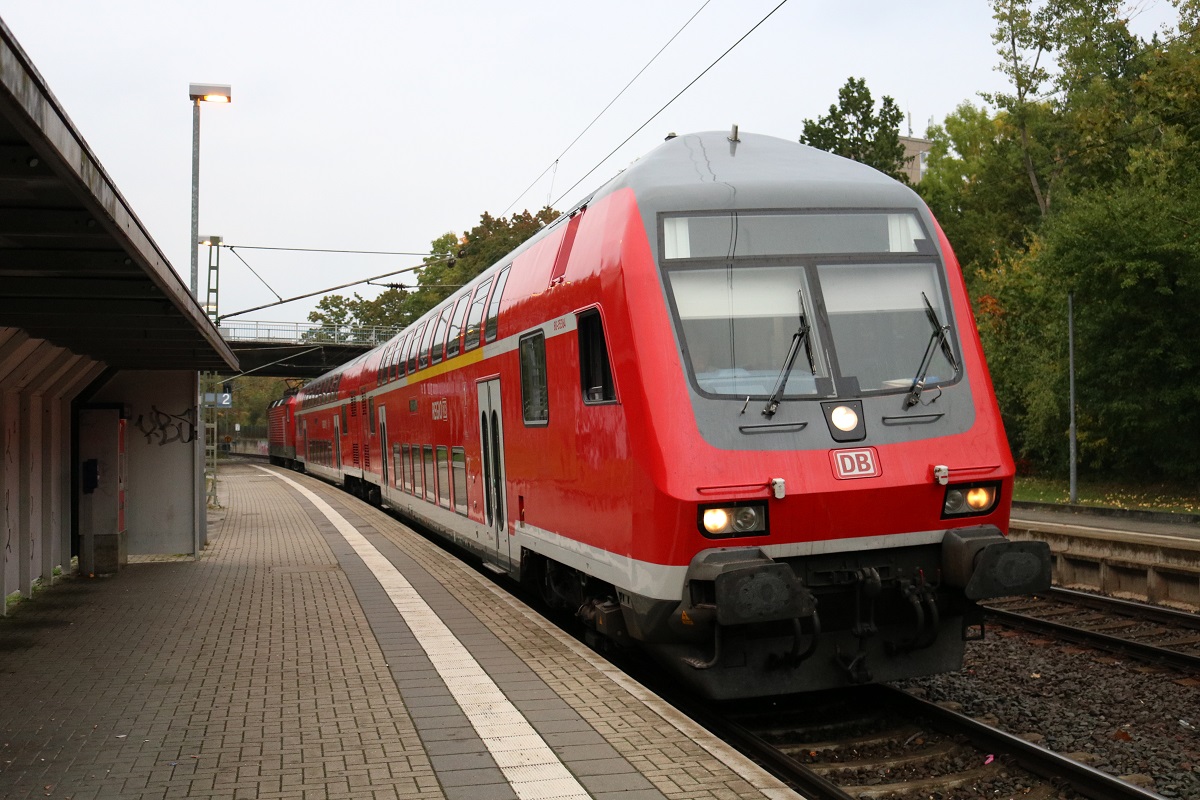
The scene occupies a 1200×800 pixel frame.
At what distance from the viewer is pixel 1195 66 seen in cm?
2192

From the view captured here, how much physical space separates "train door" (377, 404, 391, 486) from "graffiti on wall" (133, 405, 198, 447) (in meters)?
5.25

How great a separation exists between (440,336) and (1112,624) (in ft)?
27.1

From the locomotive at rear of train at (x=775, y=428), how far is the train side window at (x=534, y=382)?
0.48 meters

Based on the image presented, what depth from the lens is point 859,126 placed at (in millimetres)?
51906

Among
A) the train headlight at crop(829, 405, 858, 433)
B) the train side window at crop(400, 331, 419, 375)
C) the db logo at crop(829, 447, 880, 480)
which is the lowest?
the db logo at crop(829, 447, 880, 480)

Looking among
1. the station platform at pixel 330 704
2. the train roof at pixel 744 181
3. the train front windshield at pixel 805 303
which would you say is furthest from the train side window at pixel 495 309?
the train front windshield at pixel 805 303

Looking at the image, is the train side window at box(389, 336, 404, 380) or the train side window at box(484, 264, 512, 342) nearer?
the train side window at box(484, 264, 512, 342)

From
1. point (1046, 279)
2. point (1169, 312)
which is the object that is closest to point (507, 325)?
point (1169, 312)

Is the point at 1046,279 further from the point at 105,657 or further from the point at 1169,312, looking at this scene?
the point at 105,657

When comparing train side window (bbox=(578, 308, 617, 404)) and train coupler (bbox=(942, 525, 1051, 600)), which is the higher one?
train side window (bbox=(578, 308, 617, 404))

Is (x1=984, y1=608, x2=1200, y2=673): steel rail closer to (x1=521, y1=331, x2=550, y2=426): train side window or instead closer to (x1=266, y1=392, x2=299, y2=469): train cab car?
(x1=521, y1=331, x2=550, y2=426): train side window

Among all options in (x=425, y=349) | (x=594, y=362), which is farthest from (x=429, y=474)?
(x=594, y=362)

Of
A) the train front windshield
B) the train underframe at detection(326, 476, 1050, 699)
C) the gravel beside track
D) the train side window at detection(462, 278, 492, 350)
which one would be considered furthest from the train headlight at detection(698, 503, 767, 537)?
the train side window at detection(462, 278, 492, 350)

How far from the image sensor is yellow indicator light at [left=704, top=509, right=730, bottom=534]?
21.5 ft
